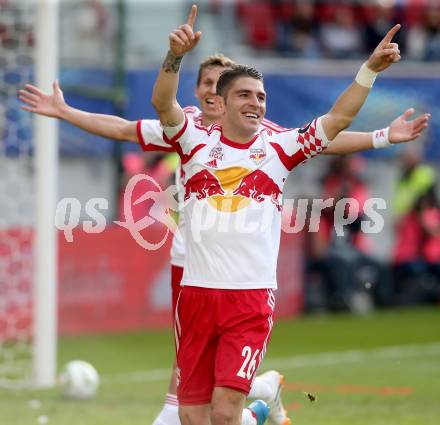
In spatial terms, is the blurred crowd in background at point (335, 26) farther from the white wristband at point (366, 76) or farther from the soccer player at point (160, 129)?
the white wristband at point (366, 76)

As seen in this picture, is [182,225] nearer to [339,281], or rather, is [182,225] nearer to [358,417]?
[358,417]

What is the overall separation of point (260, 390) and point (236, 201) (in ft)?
5.44

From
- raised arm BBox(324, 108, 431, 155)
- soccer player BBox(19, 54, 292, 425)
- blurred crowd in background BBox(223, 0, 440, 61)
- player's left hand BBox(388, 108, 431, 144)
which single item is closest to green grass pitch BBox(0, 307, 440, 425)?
soccer player BBox(19, 54, 292, 425)

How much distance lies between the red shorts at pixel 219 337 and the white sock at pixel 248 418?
0.48 m

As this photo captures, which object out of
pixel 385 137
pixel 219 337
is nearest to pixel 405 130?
pixel 385 137

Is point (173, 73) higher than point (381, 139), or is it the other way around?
point (173, 73)

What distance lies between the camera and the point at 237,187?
702 centimetres

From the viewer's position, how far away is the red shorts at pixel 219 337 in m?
6.83

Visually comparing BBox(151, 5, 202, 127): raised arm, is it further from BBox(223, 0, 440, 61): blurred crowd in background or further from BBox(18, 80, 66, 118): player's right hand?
BBox(223, 0, 440, 61): blurred crowd in background

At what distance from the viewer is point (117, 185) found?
1631 centimetres

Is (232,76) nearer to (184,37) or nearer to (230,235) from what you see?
(184,37)

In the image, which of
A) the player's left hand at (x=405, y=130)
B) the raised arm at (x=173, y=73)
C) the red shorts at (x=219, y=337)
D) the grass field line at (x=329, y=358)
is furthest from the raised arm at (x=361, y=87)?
the grass field line at (x=329, y=358)

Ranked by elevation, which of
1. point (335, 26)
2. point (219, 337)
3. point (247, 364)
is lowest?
point (247, 364)

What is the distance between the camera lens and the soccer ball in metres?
10.5
